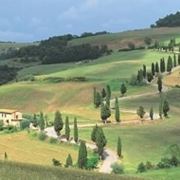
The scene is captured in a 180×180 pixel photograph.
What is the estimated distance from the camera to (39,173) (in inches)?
1948

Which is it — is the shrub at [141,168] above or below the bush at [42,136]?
above

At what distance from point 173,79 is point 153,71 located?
7.00m

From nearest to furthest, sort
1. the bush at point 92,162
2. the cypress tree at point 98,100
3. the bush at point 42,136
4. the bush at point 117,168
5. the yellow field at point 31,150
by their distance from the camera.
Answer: the bush at point 117,168, the bush at point 92,162, the yellow field at point 31,150, the bush at point 42,136, the cypress tree at point 98,100

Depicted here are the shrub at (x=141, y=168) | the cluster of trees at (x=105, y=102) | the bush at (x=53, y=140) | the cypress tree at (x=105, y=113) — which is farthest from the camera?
the cluster of trees at (x=105, y=102)

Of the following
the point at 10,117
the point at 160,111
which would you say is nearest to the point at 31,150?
the point at 160,111

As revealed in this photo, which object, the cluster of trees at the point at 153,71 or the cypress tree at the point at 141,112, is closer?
the cypress tree at the point at 141,112

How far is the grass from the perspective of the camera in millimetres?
47812

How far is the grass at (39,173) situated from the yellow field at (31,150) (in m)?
35.2

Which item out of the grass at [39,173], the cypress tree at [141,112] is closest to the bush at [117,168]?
the grass at [39,173]

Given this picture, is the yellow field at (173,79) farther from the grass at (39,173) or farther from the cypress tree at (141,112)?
the grass at (39,173)

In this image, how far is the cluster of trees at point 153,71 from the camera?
16300 centimetres

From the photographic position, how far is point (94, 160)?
89875 mm

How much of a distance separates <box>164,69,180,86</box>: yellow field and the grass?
113072 millimetres

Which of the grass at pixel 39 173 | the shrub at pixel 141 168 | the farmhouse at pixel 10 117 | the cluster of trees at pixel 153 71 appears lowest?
the farmhouse at pixel 10 117
